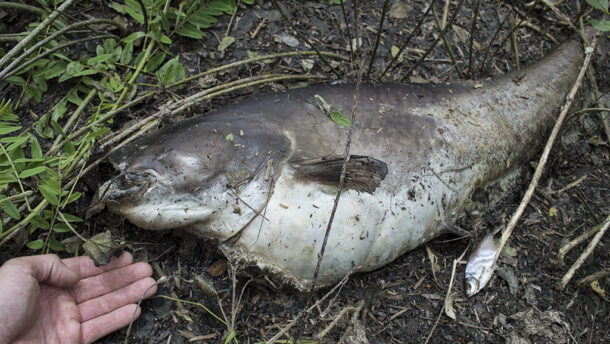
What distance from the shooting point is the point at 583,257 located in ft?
9.63

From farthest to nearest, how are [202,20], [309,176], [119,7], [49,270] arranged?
1. [202,20]
2. [119,7]
3. [309,176]
4. [49,270]

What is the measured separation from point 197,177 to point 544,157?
231 cm

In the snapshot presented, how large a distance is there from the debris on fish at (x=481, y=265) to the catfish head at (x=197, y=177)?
4.65ft

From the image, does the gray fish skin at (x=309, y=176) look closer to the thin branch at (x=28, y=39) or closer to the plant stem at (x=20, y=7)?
the thin branch at (x=28, y=39)

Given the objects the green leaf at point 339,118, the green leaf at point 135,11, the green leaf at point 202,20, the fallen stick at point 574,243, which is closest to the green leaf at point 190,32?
the green leaf at point 202,20

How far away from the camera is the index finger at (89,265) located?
2512 millimetres

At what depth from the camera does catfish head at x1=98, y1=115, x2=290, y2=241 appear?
90.9 inches

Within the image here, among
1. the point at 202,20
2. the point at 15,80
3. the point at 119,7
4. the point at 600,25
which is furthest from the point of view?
the point at 202,20

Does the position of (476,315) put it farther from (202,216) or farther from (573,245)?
(202,216)

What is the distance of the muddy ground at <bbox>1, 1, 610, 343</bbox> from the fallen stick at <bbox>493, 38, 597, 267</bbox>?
143 millimetres

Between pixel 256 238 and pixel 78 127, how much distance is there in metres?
1.47

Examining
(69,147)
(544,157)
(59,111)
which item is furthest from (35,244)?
(544,157)

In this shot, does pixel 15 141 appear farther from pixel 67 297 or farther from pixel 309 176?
pixel 309 176

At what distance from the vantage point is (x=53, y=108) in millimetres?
3010
